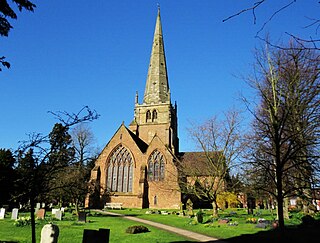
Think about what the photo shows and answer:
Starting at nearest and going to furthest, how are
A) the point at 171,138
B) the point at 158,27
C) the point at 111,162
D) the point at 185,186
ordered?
the point at 185,186 → the point at 111,162 → the point at 171,138 → the point at 158,27

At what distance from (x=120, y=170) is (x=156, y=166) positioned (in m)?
5.61

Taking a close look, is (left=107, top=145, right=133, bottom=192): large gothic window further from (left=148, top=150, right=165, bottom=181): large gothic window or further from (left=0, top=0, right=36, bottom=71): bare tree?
(left=0, top=0, right=36, bottom=71): bare tree

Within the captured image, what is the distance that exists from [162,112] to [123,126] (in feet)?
30.4

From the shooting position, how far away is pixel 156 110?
52.2 m

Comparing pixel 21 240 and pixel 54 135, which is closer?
pixel 54 135

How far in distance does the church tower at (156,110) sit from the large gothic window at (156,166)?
19.4ft

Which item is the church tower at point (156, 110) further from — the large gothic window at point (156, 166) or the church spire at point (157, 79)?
the large gothic window at point (156, 166)

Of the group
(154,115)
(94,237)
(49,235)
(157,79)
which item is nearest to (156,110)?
(154,115)

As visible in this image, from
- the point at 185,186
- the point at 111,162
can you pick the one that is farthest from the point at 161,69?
the point at 185,186

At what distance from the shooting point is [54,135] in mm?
9102

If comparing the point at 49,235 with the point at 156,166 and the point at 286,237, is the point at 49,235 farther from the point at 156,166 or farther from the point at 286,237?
the point at 156,166

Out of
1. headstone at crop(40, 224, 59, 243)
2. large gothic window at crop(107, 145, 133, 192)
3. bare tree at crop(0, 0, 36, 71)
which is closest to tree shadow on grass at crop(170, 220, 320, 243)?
headstone at crop(40, 224, 59, 243)

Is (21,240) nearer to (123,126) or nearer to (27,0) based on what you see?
(27,0)

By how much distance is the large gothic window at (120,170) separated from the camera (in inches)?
1668
